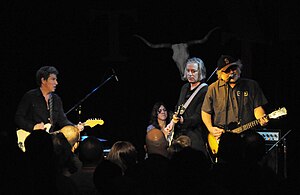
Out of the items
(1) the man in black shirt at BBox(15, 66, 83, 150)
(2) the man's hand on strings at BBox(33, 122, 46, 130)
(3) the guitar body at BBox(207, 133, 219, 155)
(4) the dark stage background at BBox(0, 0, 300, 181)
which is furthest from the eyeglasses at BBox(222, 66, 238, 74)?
(2) the man's hand on strings at BBox(33, 122, 46, 130)

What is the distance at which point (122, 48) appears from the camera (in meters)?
11.4

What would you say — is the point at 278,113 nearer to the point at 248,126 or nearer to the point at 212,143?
the point at 248,126

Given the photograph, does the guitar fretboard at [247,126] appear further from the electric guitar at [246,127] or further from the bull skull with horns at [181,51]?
the bull skull with horns at [181,51]

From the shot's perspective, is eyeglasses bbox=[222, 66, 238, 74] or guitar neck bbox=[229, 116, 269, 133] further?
eyeglasses bbox=[222, 66, 238, 74]

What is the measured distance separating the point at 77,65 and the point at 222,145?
22.4ft

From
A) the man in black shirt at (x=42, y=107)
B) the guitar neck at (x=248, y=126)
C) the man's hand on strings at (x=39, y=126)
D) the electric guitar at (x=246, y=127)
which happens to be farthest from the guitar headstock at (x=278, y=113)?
the man's hand on strings at (x=39, y=126)

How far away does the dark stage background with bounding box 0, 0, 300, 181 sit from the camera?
1011cm

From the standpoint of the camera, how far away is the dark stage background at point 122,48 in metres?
10.1

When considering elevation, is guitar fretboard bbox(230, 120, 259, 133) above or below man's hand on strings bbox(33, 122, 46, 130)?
above

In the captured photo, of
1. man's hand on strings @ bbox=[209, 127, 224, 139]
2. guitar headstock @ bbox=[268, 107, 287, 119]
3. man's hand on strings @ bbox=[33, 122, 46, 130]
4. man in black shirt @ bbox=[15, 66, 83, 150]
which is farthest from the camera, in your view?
man in black shirt @ bbox=[15, 66, 83, 150]

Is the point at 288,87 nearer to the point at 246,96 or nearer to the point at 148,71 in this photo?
the point at 246,96

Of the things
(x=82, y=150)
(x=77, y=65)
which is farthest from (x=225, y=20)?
(x=82, y=150)

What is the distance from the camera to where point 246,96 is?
8.85 m

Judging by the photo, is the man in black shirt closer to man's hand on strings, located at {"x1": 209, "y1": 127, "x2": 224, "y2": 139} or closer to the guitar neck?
man's hand on strings, located at {"x1": 209, "y1": 127, "x2": 224, "y2": 139}
